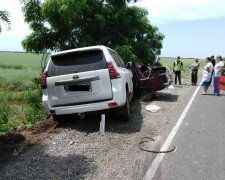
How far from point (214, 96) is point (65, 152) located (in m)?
10.7

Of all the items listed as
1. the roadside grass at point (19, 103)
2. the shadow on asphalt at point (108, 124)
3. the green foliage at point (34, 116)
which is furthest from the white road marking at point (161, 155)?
the roadside grass at point (19, 103)

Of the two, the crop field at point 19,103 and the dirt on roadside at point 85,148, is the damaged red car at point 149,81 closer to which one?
the dirt on roadside at point 85,148

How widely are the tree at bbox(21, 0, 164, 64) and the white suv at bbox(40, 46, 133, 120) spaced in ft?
27.1

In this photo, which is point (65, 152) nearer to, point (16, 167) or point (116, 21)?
point (16, 167)

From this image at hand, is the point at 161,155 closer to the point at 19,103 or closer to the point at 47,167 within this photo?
the point at 47,167

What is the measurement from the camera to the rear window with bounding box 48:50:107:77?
28.1 ft

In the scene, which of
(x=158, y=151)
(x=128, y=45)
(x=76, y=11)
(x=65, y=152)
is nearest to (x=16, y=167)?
(x=65, y=152)

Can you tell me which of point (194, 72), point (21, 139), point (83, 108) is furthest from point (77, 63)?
point (194, 72)

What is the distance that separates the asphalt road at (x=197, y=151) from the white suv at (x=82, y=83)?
1.78 meters

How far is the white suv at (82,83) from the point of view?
333 inches

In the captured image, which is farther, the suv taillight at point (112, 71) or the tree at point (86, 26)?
the tree at point (86, 26)

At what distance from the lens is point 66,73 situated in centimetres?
862

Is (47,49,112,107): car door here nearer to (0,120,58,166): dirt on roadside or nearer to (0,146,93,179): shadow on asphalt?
(0,120,58,166): dirt on roadside

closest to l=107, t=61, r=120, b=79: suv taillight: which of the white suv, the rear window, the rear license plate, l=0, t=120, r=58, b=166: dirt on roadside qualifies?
the white suv
